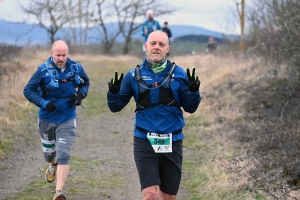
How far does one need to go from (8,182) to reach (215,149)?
3.84 metres

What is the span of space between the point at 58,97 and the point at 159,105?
2163 mm

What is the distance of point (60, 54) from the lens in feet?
21.5

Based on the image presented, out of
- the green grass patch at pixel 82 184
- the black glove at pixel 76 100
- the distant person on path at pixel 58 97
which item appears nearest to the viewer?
the distant person on path at pixel 58 97

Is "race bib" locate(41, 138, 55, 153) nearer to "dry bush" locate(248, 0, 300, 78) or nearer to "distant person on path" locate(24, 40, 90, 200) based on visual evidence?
"distant person on path" locate(24, 40, 90, 200)

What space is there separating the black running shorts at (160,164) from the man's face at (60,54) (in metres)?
2.05

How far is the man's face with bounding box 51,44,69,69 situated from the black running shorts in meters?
2.05

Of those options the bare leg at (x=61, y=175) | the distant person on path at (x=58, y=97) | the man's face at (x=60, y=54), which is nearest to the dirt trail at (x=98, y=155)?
the bare leg at (x=61, y=175)

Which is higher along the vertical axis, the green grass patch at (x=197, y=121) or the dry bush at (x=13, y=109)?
the dry bush at (x=13, y=109)

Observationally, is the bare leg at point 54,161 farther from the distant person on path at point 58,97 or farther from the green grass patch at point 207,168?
the green grass patch at point 207,168

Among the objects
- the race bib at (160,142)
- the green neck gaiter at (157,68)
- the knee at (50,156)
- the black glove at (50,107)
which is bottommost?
the knee at (50,156)

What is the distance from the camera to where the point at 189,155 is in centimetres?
976

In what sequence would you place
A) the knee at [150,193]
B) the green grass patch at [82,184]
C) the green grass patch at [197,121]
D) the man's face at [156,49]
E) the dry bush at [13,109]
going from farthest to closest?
1. the green grass patch at [197,121]
2. the dry bush at [13,109]
3. the green grass patch at [82,184]
4. the man's face at [156,49]
5. the knee at [150,193]

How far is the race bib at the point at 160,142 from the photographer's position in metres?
4.86

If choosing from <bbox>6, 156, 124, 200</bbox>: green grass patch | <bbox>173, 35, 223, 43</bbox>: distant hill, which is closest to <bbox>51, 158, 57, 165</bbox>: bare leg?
<bbox>6, 156, 124, 200</bbox>: green grass patch
